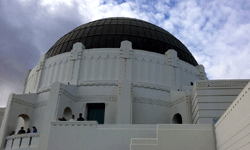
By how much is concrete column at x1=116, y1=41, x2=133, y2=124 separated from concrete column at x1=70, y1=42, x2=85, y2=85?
4043mm

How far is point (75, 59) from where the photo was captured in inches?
907

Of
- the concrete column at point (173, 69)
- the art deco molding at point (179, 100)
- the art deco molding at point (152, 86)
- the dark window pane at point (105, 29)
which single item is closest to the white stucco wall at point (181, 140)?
the art deco molding at point (179, 100)

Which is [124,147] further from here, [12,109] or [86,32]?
[86,32]

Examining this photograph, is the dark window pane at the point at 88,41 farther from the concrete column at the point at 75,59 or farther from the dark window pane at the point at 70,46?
the dark window pane at the point at 70,46

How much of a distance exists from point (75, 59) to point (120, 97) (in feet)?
22.2

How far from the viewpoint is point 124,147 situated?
43.9 ft

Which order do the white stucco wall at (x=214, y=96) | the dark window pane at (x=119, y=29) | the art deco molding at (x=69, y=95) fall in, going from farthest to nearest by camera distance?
the dark window pane at (x=119, y=29), the art deco molding at (x=69, y=95), the white stucco wall at (x=214, y=96)

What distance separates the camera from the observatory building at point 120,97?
13539 mm

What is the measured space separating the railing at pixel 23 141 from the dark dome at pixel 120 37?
10.4 metres

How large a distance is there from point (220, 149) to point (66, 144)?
27.7ft

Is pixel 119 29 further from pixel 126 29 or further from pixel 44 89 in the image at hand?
pixel 44 89

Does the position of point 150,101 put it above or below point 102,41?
below

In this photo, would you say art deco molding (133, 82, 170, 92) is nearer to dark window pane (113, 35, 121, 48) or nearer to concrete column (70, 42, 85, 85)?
dark window pane (113, 35, 121, 48)

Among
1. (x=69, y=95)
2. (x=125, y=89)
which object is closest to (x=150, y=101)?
(x=125, y=89)
